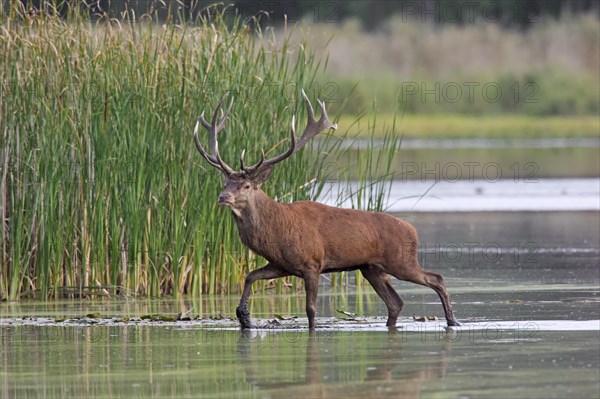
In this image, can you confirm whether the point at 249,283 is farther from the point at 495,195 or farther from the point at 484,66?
the point at 484,66

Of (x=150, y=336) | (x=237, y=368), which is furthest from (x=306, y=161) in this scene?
(x=237, y=368)

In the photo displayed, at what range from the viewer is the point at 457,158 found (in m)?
36.8

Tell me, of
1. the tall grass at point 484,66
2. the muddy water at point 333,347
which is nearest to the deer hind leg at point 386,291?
the muddy water at point 333,347

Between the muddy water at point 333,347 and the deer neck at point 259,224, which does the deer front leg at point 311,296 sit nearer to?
the muddy water at point 333,347

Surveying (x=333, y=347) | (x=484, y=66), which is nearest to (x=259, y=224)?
(x=333, y=347)

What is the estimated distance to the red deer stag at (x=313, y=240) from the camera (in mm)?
12461

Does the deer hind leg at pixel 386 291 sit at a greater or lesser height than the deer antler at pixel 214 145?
lesser

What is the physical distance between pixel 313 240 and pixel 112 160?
269 centimetres

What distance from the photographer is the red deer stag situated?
40.9 feet

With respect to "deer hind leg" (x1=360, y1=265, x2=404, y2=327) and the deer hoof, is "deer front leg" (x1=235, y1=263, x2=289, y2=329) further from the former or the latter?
"deer hind leg" (x1=360, y1=265, x2=404, y2=327)

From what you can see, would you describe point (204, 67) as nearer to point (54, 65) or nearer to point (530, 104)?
point (54, 65)

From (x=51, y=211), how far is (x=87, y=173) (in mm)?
531

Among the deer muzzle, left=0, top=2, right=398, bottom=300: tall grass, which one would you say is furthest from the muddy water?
the deer muzzle

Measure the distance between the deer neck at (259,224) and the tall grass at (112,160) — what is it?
205 cm
